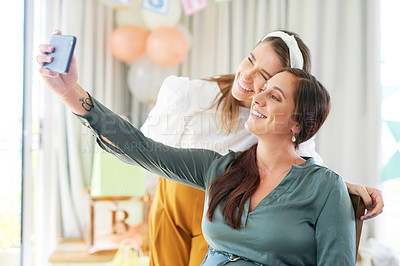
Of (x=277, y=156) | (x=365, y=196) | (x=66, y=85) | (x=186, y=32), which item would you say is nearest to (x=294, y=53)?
(x=277, y=156)

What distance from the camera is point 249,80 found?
5.06ft

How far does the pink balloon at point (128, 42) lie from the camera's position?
9.36ft

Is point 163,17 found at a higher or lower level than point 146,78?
higher

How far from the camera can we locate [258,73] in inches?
61.1

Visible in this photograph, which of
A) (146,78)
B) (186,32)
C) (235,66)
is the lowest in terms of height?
(146,78)

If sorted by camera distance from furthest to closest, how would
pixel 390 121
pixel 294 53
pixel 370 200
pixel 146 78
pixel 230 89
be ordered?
pixel 146 78 < pixel 390 121 < pixel 230 89 < pixel 294 53 < pixel 370 200

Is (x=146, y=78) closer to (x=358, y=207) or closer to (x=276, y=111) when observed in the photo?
(x=276, y=111)

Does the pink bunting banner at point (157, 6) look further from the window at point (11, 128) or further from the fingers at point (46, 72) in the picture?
the fingers at point (46, 72)

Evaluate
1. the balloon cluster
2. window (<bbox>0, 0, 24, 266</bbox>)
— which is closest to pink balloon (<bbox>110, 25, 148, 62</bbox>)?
the balloon cluster

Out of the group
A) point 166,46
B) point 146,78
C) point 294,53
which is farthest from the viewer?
point 146,78

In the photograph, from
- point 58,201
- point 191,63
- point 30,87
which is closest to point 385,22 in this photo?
point 191,63

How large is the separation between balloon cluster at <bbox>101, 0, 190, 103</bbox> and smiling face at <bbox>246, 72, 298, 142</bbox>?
1.67 metres

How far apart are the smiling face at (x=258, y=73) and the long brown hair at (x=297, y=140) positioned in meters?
0.26

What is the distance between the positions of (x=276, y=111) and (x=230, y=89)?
52cm
